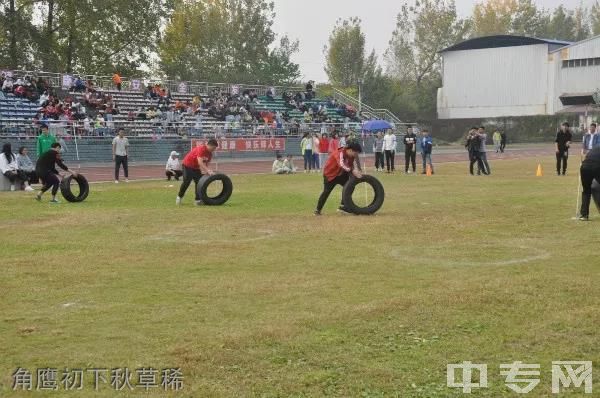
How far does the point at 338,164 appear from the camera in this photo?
14078 millimetres

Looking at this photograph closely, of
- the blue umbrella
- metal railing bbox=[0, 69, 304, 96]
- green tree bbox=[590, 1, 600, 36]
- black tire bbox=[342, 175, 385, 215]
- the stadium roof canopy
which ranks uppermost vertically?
green tree bbox=[590, 1, 600, 36]

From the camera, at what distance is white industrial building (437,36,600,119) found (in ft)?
211

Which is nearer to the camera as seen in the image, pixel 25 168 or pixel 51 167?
pixel 51 167

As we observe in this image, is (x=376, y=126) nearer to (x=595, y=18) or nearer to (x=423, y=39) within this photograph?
(x=423, y=39)

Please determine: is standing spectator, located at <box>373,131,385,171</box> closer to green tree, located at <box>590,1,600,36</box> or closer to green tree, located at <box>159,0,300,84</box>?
green tree, located at <box>159,0,300,84</box>

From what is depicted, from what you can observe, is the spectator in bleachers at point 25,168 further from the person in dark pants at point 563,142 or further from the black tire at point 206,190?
the person in dark pants at point 563,142

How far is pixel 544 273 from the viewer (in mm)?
8148

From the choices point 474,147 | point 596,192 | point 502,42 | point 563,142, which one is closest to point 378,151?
point 474,147

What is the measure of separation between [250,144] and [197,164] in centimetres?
1929

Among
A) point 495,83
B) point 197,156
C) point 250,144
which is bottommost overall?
point 250,144

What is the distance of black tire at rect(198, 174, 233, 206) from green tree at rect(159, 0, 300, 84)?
46200 mm

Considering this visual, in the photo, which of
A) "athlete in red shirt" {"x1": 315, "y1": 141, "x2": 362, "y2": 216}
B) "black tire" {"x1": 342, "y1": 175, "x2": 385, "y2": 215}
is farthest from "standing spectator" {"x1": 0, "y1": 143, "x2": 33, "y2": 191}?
"black tire" {"x1": 342, "y1": 175, "x2": 385, "y2": 215}

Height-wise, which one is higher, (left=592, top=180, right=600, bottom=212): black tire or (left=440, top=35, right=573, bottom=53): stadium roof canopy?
(left=440, top=35, right=573, bottom=53): stadium roof canopy

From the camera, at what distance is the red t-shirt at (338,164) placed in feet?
45.9
